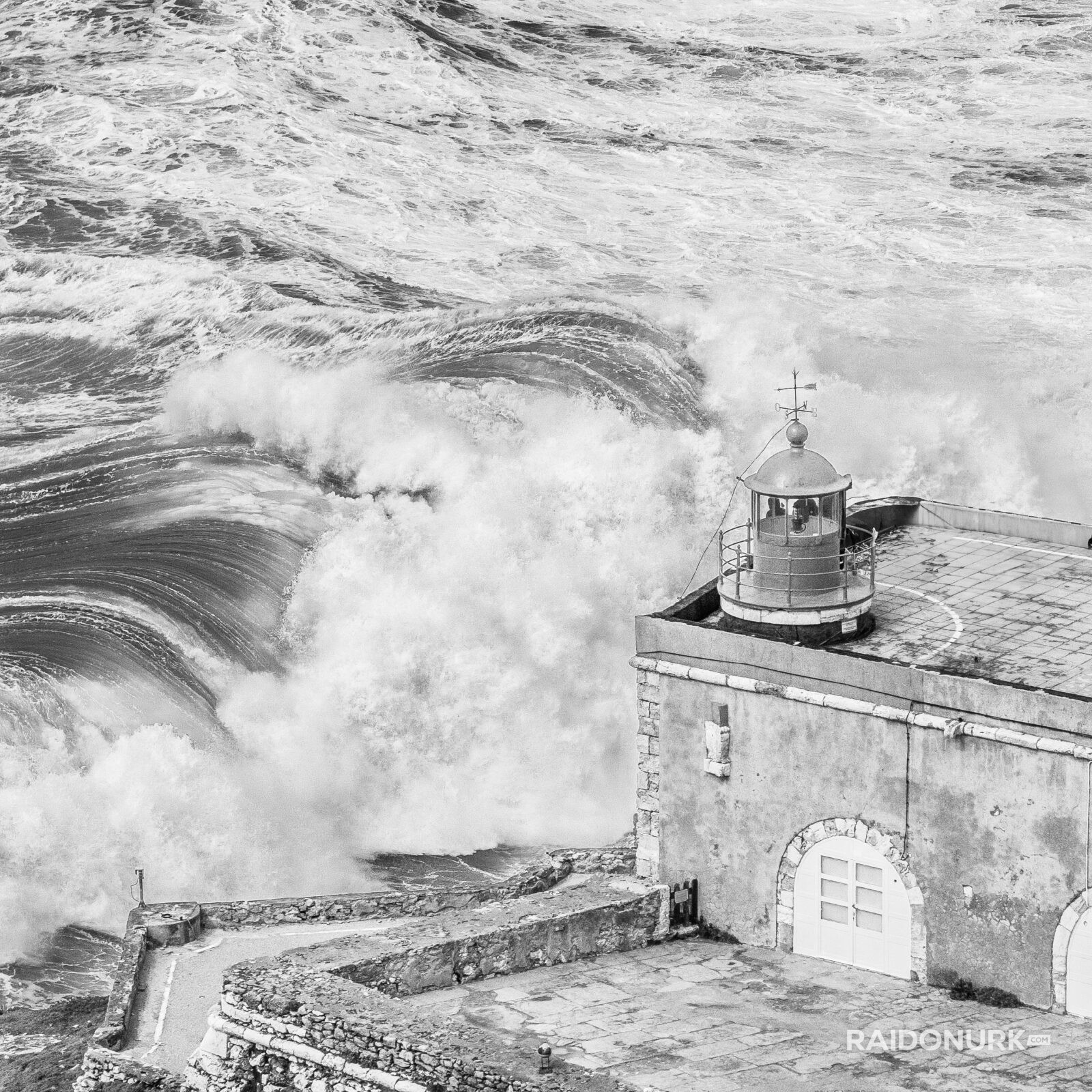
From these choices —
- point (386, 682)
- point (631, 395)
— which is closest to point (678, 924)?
point (386, 682)

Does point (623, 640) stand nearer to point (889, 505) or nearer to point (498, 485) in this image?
point (498, 485)

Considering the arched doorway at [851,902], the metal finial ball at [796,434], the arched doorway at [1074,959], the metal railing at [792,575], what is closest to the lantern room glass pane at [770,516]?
the metal railing at [792,575]

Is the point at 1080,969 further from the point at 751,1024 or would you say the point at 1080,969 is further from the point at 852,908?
the point at 751,1024

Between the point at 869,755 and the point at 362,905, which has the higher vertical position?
the point at 869,755

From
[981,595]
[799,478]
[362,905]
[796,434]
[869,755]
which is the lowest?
[362,905]

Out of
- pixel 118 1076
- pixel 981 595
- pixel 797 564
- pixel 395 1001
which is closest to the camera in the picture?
pixel 395 1001

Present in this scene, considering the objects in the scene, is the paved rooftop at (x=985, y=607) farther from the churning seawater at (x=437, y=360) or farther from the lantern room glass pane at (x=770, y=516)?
the churning seawater at (x=437, y=360)

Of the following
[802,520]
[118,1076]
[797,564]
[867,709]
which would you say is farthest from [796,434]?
[118,1076]
